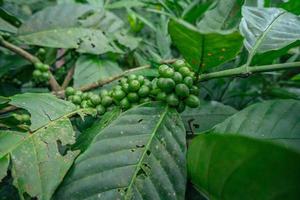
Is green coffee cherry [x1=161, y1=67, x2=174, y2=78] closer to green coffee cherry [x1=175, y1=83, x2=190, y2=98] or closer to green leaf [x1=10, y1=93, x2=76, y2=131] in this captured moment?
green coffee cherry [x1=175, y1=83, x2=190, y2=98]


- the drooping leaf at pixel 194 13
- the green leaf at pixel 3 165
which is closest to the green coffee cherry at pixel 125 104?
the green leaf at pixel 3 165

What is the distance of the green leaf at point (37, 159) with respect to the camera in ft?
2.44

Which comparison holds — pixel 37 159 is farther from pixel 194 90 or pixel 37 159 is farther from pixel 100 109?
pixel 194 90

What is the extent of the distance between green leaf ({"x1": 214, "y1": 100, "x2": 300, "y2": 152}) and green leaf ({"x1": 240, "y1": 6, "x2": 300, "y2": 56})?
0.14 metres

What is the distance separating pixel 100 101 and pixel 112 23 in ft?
2.16

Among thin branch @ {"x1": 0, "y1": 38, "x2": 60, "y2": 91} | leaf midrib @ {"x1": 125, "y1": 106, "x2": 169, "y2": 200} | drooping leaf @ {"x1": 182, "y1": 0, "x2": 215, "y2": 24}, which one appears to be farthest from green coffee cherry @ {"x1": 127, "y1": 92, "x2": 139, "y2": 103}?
drooping leaf @ {"x1": 182, "y1": 0, "x2": 215, "y2": 24}

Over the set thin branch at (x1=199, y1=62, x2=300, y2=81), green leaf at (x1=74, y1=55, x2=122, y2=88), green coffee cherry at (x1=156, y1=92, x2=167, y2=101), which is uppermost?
thin branch at (x1=199, y1=62, x2=300, y2=81)

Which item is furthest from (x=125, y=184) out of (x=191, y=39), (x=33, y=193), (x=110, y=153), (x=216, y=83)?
(x=216, y=83)

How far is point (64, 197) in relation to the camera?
2.41 ft

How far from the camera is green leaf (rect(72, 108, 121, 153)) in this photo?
0.89 metres

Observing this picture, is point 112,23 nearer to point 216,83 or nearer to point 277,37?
point 216,83

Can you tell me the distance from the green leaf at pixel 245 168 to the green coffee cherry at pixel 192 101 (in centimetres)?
25

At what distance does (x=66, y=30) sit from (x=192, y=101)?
72 cm

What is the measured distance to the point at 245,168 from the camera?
0.54m
